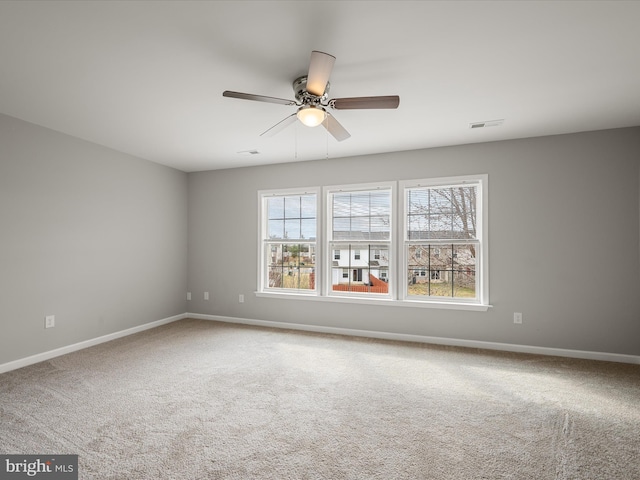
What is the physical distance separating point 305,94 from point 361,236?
2535 mm

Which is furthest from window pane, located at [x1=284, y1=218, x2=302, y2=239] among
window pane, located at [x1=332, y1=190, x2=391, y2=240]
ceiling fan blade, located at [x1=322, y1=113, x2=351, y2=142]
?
ceiling fan blade, located at [x1=322, y1=113, x2=351, y2=142]

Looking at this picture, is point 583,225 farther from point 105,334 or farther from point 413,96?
point 105,334

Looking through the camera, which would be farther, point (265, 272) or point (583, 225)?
point (265, 272)

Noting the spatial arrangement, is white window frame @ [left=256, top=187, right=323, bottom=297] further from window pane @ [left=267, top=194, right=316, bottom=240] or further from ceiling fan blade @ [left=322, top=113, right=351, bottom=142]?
ceiling fan blade @ [left=322, top=113, right=351, bottom=142]

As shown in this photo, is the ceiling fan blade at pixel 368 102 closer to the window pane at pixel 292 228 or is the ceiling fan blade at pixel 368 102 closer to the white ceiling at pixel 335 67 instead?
the white ceiling at pixel 335 67

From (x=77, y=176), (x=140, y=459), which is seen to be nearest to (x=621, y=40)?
(x=140, y=459)

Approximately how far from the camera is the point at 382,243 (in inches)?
179

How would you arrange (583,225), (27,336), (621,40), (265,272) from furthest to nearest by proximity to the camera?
1. (265,272)
2. (583,225)
3. (27,336)
4. (621,40)

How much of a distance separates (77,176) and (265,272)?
107 inches

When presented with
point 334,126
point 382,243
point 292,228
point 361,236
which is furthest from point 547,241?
point 292,228

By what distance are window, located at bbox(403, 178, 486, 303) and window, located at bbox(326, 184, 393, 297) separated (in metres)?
0.30

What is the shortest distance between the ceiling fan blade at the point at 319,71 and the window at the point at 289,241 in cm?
279

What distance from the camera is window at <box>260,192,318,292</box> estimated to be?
16.3 ft

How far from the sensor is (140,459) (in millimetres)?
1925
